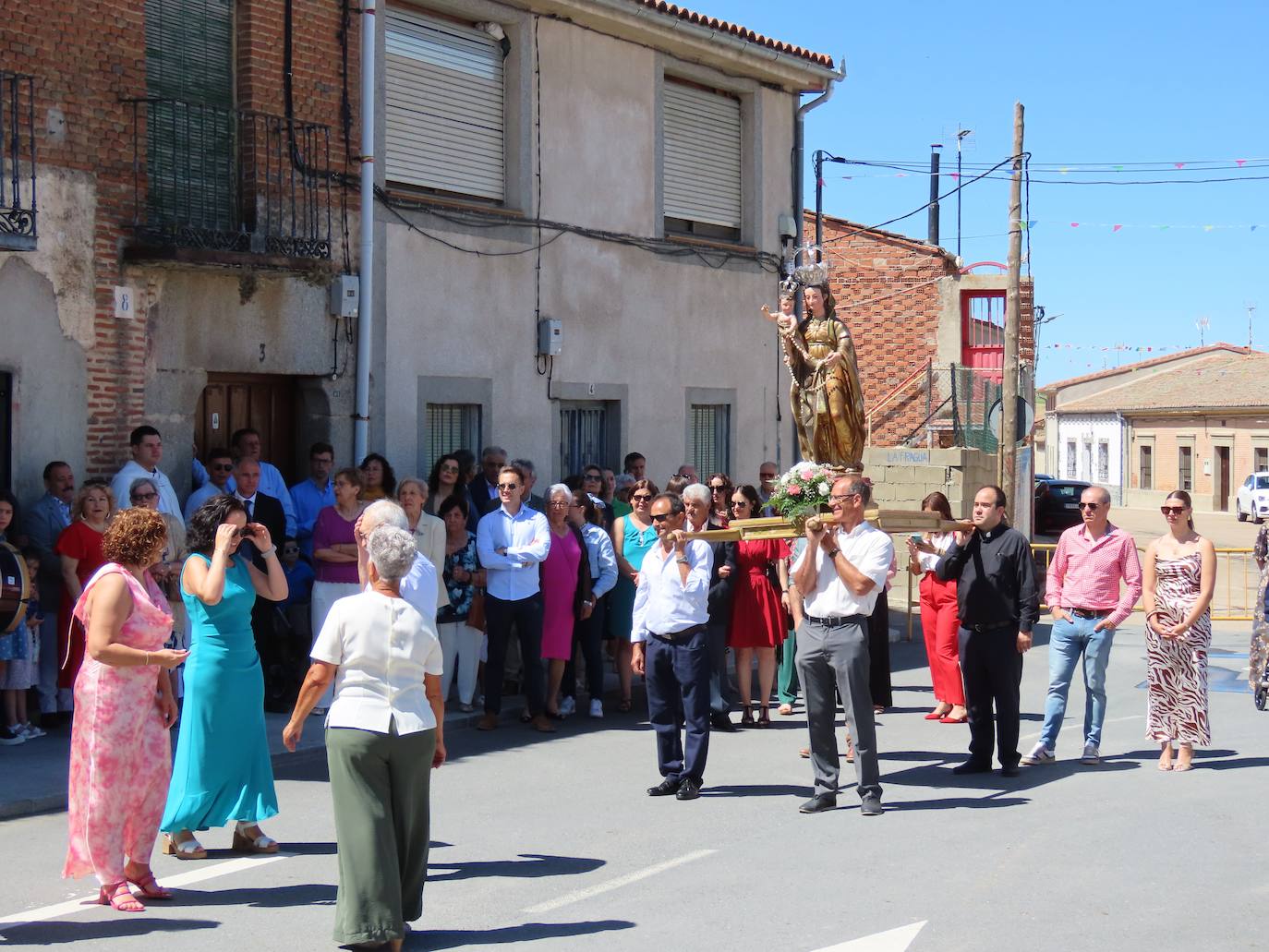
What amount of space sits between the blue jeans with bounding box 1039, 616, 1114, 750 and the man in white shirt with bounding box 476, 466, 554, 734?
11.7ft

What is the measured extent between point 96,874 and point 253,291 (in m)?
6.81

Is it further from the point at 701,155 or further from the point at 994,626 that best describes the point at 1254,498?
the point at 994,626

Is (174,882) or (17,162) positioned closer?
(174,882)

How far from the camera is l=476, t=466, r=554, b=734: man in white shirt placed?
1111 cm

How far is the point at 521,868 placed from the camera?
23.8 feet

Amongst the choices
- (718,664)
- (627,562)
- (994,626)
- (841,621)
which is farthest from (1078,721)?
(841,621)

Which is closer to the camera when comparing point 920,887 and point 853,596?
point 920,887

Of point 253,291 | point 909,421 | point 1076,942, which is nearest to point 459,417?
point 253,291

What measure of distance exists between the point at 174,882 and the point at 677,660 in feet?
10.3

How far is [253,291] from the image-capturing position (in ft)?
41.1

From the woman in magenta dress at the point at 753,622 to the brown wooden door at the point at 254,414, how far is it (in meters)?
4.24

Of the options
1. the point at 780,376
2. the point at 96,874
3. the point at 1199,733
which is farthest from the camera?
the point at 780,376

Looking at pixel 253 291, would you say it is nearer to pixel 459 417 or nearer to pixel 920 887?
pixel 459 417

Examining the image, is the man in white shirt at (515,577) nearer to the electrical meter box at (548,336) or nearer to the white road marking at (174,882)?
the white road marking at (174,882)
